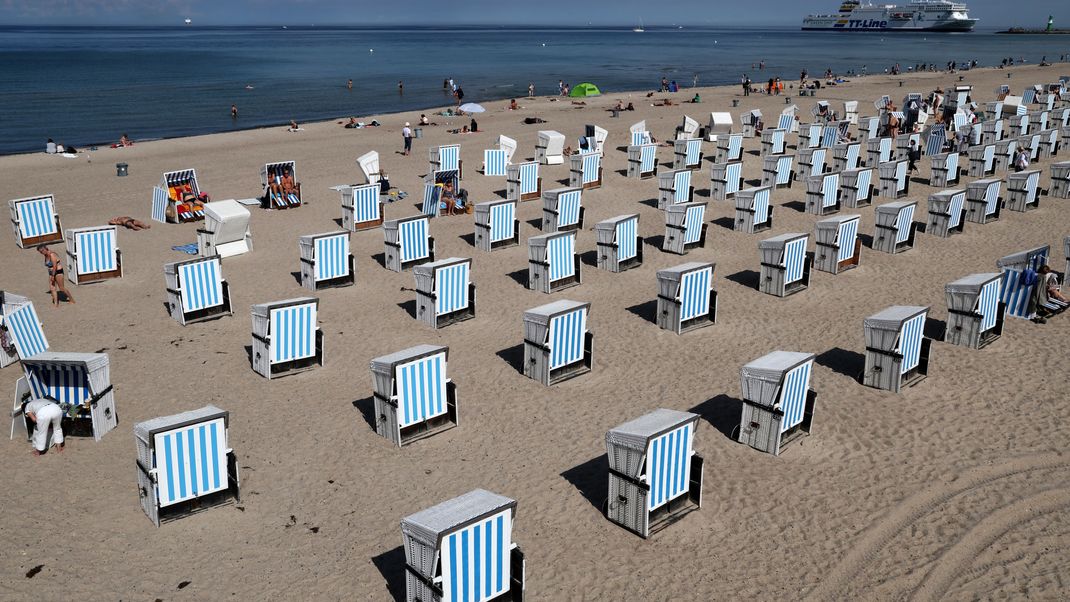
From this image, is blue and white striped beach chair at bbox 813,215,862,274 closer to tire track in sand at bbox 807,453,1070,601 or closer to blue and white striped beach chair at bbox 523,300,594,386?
blue and white striped beach chair at bbox 523,300,594,386

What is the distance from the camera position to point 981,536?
28.7 ft

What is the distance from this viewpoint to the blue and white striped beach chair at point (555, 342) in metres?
12.4

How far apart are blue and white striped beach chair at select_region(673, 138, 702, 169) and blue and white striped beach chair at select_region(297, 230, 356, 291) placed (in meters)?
15.5

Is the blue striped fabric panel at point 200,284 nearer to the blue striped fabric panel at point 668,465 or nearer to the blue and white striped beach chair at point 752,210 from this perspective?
the blue striped fabric panel at point 668,465

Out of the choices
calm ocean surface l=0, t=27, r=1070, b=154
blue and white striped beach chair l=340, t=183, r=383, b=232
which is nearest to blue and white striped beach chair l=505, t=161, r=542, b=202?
blue and white striped beach chair l=340, t=183, r=383, b=232

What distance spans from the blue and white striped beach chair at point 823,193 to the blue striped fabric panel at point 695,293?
9603 mm

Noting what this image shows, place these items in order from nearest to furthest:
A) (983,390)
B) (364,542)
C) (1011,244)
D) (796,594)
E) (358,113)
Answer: (796,594)
(364,542)
(983,390)
(1011,244)
(358,113)

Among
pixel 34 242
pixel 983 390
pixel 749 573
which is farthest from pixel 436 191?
pixel 749 573

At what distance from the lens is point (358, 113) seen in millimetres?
54219

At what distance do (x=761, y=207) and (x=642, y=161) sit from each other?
23.7 feet

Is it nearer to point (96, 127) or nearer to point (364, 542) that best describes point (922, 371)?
point (364, 542)

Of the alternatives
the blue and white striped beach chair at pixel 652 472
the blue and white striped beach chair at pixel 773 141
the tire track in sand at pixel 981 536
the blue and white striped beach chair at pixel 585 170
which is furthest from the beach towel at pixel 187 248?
the blue and white striped beach chair at pixel 773 141

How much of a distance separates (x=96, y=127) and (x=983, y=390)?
5005cm

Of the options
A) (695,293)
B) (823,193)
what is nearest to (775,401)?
(695,293)
